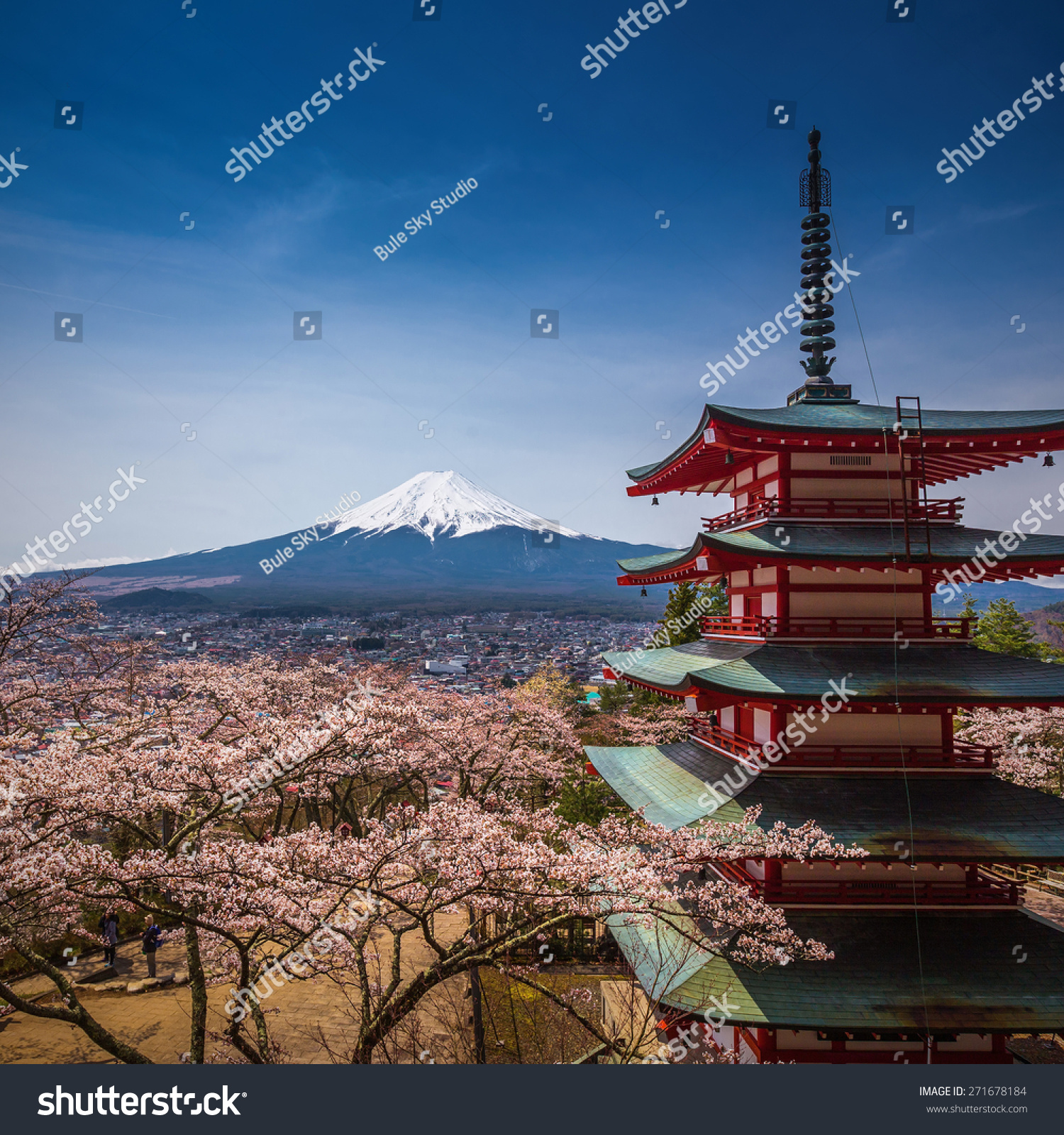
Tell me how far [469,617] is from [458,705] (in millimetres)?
31087

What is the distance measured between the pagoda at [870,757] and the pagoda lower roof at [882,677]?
0.03 m

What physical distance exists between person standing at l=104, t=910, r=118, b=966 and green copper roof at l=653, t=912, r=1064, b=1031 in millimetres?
10097

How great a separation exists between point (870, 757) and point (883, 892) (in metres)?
1.54

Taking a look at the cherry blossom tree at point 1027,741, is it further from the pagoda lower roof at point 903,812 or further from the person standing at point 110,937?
the person standing at point 110,937

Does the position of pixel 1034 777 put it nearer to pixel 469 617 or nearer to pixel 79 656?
pixel 79 656

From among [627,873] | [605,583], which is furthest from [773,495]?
[605,583]

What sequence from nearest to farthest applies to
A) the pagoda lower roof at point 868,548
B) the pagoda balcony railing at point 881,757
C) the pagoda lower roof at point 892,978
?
the pagoda lower roof at point 892,978
the pagoda lower roof at point 868,548
the pagoda balcony railing at point 881,757

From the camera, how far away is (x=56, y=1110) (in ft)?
16.4

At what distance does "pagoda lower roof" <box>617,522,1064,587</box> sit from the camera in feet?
23.3

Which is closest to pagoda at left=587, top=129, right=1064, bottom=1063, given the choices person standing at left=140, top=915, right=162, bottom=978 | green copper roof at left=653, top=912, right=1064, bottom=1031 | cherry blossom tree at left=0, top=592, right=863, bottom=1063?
green copper roof at left=653, top=912, right=1064, bottom=1031

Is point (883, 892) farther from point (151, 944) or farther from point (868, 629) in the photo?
point (151, 944)

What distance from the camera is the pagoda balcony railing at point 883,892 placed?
7105mm

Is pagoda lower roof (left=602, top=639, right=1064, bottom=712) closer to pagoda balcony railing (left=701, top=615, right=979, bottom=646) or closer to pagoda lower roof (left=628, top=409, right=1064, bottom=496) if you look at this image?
pagoda balcony railing (left=701, top=615, right=979, bottom=646)

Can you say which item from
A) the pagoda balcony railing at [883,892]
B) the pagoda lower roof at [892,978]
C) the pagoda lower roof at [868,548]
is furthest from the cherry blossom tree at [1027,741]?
the pagoda lower roof at [868,548]
